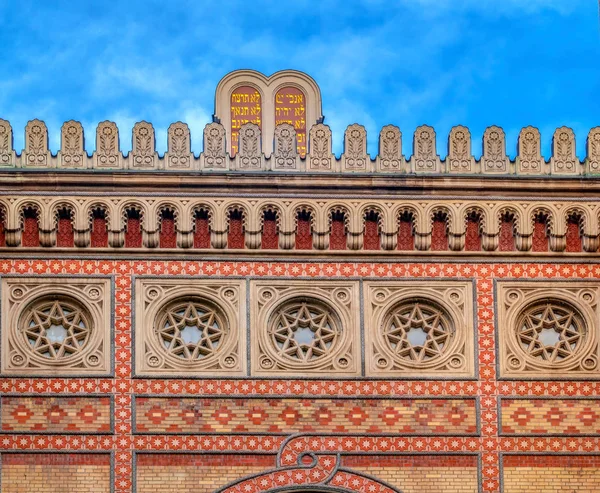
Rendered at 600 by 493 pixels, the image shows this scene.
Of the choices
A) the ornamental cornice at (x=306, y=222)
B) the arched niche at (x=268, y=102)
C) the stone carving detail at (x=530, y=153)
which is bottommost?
the ornamental cornice at (x=306, y=222)

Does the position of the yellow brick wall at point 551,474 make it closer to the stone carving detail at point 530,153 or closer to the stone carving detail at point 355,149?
the stone carving detail at point 530,153

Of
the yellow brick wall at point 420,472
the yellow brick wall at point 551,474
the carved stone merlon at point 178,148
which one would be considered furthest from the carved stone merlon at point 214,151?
the yellow brick wall at point 551,474

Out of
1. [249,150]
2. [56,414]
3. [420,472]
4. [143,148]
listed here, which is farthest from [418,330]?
[56,414]

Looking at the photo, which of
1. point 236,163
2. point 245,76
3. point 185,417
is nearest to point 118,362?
point 185,417

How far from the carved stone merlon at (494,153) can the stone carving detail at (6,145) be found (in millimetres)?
6550

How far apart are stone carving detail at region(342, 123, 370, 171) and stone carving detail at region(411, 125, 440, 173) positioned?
0.70 m

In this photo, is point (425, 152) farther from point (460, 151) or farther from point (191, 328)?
point (191, 328)

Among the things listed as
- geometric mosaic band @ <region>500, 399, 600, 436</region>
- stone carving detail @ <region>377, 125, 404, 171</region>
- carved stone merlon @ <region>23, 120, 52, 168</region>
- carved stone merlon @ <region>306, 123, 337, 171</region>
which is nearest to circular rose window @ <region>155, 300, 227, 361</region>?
carved stone merlon @ <region>306, 123, 337, 171</region>

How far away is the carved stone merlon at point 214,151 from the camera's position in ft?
82.9

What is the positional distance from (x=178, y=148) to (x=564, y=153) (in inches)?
213

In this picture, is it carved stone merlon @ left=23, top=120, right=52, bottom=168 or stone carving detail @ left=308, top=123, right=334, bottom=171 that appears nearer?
carved stone merlon @ left=23, top=120, right=52, bottom=168

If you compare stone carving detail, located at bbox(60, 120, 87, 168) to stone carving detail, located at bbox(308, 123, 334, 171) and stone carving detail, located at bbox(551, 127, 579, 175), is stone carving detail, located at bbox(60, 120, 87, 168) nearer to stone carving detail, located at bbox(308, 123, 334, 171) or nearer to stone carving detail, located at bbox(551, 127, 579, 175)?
stone carving detail, located at bbox(308, 123, 334, 171)

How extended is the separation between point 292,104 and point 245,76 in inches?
31.4

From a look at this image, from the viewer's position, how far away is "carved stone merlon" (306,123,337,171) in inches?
996
